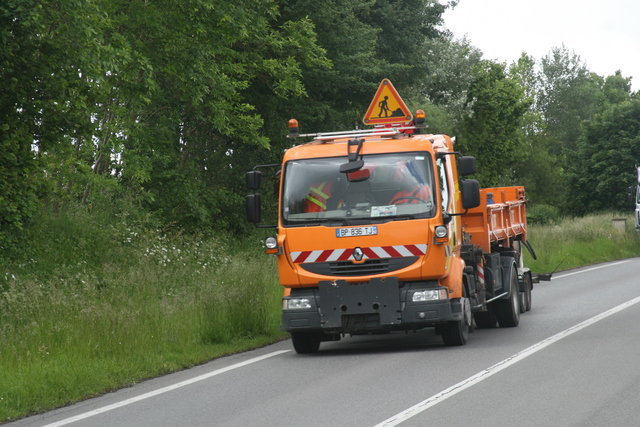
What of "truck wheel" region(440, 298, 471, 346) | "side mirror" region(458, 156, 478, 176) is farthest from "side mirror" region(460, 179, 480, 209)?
"truck wheel" region(440, 298, 471, 346)

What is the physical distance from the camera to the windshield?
11219mm

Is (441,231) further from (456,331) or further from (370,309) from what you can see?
(456,331)

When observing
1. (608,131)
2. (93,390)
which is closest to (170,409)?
(93,390)

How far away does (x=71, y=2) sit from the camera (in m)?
12.7

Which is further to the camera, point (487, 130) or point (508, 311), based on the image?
point (487, 130)

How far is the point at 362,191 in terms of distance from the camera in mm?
11305

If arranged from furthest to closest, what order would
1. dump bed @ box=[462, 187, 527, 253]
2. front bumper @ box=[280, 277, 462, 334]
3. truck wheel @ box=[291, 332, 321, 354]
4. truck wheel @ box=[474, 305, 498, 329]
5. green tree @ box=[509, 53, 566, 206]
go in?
green tree @ box=[509, 53, 566, 206] < truck wheel @ box=[474, 305, 498, 329] < dump bed @ box=[462, 187, 527, 253] < truck wheel @ box=[291, 332, 321, 354] < front bumper @ box=[280, 277, 462, 334]

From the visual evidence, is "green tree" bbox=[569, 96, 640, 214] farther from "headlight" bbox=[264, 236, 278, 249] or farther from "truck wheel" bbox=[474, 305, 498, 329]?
"headlight" bbox=[264, 236, 278, 249]

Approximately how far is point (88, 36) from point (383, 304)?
5.70m

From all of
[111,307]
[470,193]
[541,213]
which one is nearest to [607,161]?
[541,213]

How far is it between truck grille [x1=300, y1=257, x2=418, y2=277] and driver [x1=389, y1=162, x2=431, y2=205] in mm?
732

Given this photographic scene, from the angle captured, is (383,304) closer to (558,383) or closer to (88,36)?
(558,383)

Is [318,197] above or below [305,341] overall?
above

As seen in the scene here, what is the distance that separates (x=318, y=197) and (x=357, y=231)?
0.72 metres
